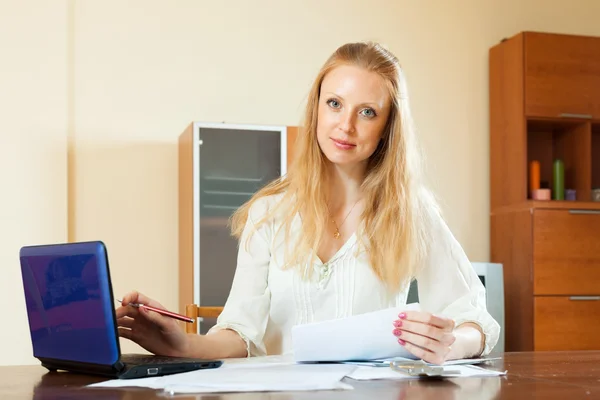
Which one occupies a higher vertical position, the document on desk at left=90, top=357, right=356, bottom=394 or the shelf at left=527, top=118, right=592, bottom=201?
the shelf at left=527, top=118, right=592, bottom=201

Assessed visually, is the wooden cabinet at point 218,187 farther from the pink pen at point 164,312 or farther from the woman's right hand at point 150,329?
the pink pen at point 164,312

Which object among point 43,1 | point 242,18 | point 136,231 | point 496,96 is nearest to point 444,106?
point 496,96

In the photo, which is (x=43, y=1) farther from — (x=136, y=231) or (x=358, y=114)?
(x=358, y=114)

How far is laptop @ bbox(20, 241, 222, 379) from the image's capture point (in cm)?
132

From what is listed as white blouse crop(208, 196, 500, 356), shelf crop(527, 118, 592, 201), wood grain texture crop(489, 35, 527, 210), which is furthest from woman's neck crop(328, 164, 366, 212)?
shelf crop(527, 118, 592, 201)

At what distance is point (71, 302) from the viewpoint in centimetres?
138

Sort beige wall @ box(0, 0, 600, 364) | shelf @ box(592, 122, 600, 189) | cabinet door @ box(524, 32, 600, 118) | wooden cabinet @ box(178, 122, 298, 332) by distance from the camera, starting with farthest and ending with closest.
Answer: shelf @ box(592, 122, 600, 189) < cabinet door @ box(524, 32, 600, 118) < beige wall @ box(0, 0, 600, 364) < wooden cabinet @ box(178, 122, 298, 332)

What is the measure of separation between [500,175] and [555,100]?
51cm

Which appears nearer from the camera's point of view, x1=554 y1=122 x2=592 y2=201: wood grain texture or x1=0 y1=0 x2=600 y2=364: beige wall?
x1=0 y1=0 x2=600 y2=364: beige wall

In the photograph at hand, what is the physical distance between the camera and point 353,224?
7.23ft

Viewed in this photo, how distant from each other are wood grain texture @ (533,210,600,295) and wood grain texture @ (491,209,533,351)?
0.05 m

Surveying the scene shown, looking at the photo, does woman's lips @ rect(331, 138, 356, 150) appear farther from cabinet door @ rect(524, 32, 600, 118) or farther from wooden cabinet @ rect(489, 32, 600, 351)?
cabinet door @ rect(524, 32, 600, 118)

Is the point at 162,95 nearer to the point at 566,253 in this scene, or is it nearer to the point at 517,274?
the point at 517,274

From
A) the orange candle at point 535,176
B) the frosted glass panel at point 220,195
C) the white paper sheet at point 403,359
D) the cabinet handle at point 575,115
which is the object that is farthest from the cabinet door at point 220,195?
the white paper sheet at point 403,359
